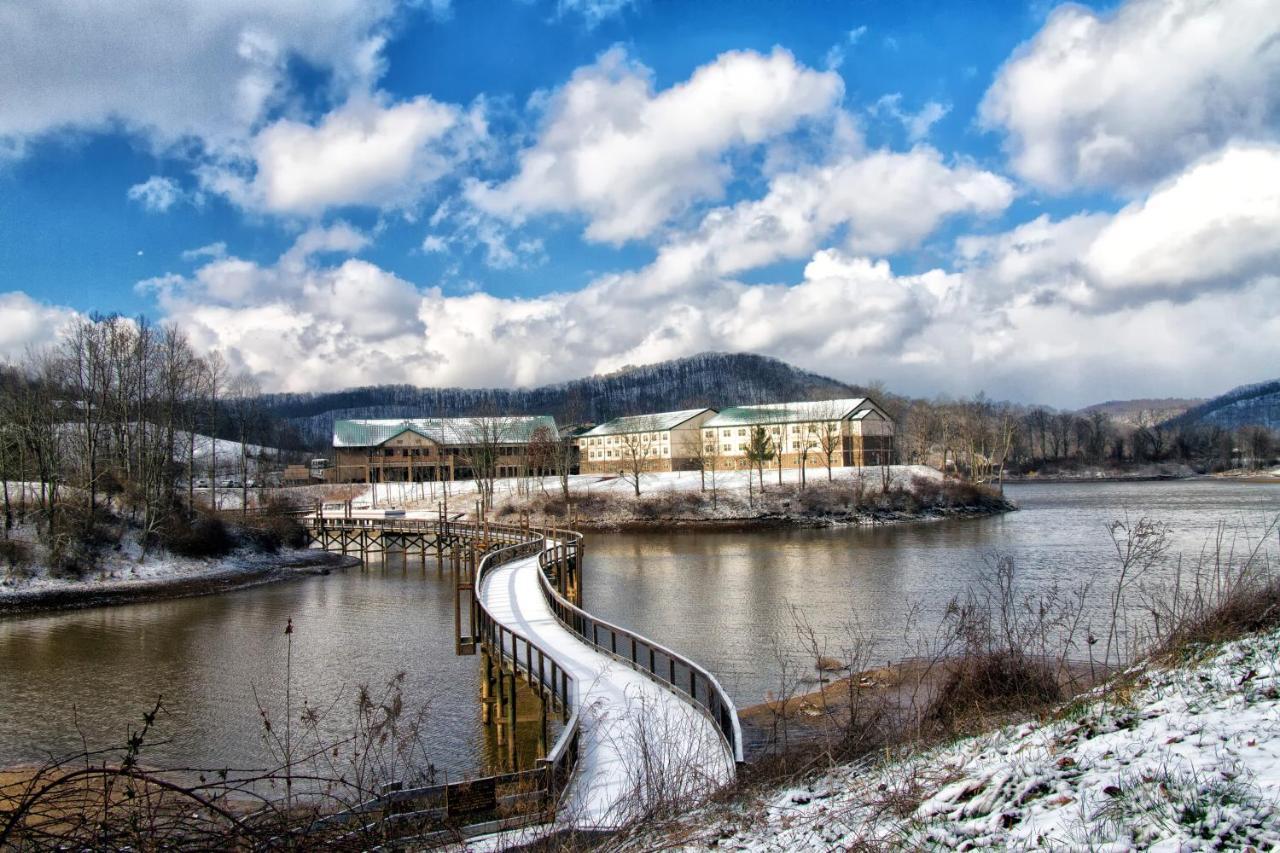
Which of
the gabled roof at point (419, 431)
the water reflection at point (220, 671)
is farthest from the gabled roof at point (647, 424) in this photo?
the water reflection at point (220, 671)

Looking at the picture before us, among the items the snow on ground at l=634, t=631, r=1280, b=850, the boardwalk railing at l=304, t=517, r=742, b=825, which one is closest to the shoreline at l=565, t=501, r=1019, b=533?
the boardwalk railing at l=304, t=517, r=742, b=825

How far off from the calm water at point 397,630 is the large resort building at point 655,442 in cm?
4396

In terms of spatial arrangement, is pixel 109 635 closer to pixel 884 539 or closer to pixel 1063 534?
pixel 884 539

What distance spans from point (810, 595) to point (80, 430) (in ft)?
139

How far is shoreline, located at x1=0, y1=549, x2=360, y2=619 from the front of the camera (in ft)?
107

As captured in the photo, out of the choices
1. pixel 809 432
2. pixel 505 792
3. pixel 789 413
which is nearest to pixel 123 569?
pixel 505 792

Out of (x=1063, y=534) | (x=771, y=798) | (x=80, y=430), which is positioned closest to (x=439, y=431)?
(x=80, y=430)

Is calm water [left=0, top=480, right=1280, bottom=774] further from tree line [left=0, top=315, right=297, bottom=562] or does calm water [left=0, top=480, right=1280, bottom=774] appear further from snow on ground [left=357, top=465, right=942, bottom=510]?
snow on ground [left=357, top=465, right=942, bottom=510]

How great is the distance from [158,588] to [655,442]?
64295 mm

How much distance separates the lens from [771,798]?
7.55 metres

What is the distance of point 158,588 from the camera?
120 feet

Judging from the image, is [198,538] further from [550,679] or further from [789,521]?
[789,521]

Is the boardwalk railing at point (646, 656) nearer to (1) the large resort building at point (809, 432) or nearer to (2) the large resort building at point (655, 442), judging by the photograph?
(1) the large resort building at point (809, 432)

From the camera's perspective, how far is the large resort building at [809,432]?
86500 mm
